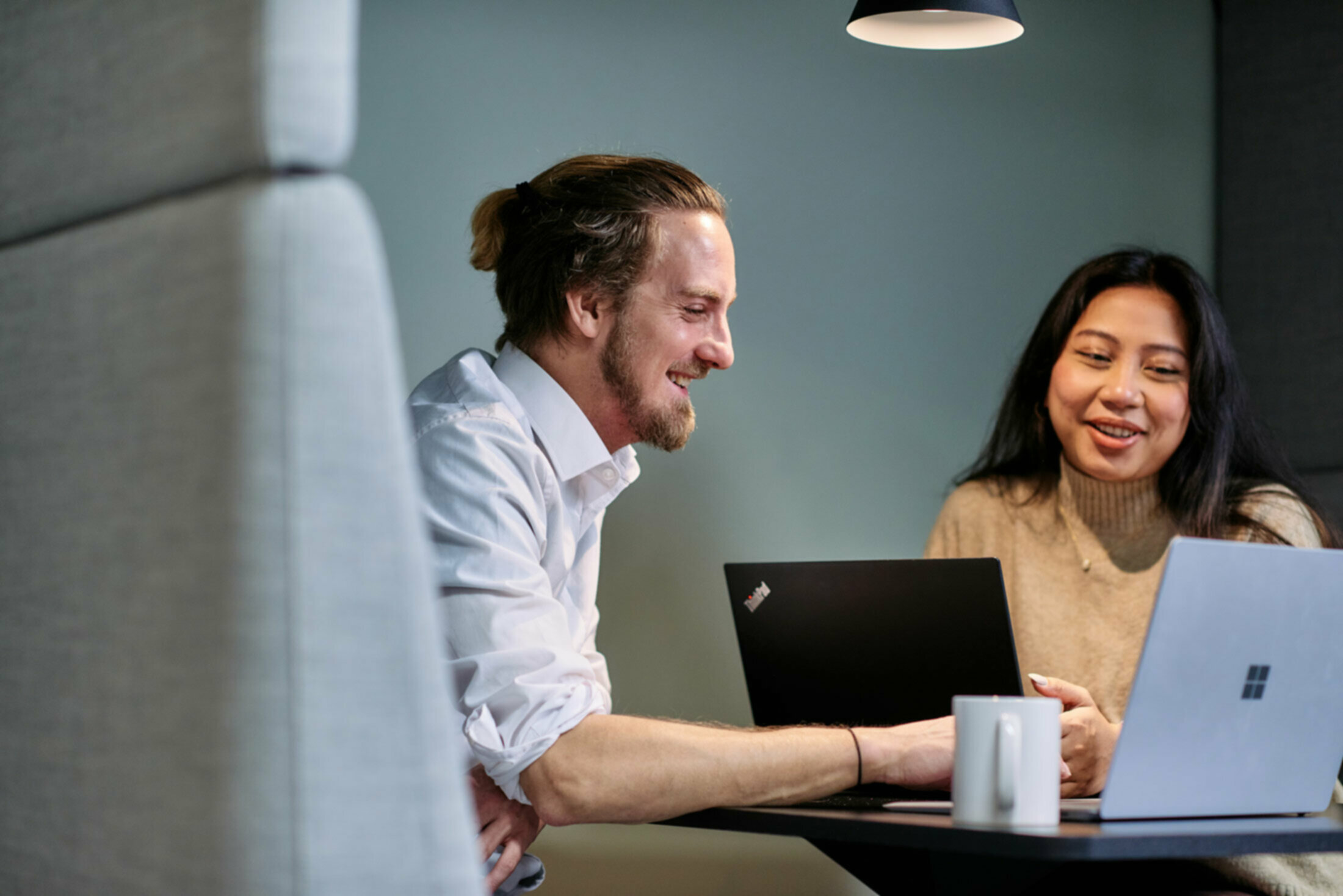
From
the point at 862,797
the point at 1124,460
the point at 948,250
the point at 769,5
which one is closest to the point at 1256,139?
the point at 948,250

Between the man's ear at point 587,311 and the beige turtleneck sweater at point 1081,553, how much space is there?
87 cm

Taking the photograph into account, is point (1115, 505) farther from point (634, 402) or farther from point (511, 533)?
point (511, 533)

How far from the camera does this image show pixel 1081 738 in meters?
1.64

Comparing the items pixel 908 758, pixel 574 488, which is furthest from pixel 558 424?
pixel 908 758

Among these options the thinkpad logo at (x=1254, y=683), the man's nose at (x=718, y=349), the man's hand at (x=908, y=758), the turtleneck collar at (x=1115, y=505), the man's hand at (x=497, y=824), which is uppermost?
the man's nose at (x=718, y=349)

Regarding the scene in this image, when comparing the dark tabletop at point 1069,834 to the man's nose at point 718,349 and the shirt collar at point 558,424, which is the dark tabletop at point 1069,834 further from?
the man's nose at point 718,349

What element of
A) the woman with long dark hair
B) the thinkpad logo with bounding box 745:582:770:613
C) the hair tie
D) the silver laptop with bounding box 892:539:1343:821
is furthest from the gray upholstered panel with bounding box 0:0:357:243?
the woman with long dark hair

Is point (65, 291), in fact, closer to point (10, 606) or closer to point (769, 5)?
point (10, 606)

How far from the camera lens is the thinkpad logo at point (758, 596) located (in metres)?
1.67

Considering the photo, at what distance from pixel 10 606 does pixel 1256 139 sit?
2.65 meters

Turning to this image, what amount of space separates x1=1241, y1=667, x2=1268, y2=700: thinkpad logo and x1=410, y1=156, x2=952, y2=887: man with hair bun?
33 centimetres

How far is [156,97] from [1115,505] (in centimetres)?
202

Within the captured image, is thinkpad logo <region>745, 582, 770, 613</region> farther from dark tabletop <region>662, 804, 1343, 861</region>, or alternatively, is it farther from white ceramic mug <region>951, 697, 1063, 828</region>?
white ceramic mug <region>951, 697, 1063, 828</region>

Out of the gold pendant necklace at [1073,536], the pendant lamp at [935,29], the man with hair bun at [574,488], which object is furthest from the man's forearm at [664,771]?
the pendant lamp at [935,29]
